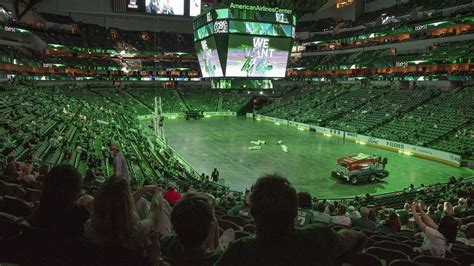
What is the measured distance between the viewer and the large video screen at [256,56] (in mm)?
43938

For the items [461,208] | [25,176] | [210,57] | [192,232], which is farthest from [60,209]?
[210,57]

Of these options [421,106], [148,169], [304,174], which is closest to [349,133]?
[421,106]

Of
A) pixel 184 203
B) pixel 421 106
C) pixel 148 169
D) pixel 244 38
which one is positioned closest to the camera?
pixel 184 203

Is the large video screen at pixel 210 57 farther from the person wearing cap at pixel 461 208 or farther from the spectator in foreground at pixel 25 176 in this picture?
the spectator in foreground at pixel 25 176

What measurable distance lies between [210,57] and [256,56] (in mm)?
5717

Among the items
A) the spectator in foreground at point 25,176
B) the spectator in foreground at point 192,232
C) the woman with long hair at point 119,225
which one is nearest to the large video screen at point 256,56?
the spectator in foreground at point 25,176

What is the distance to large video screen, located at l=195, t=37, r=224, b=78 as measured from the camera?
4511 cm

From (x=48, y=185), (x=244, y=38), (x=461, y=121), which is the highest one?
(x=244, y=38)

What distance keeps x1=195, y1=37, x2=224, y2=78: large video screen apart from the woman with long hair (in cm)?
4237

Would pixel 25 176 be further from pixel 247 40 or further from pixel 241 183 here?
pixel 247 40

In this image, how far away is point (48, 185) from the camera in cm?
333

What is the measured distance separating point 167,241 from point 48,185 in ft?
4.15

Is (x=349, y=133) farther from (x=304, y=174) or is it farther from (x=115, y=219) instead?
(x=115, y=219)

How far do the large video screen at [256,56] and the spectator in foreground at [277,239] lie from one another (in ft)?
137
